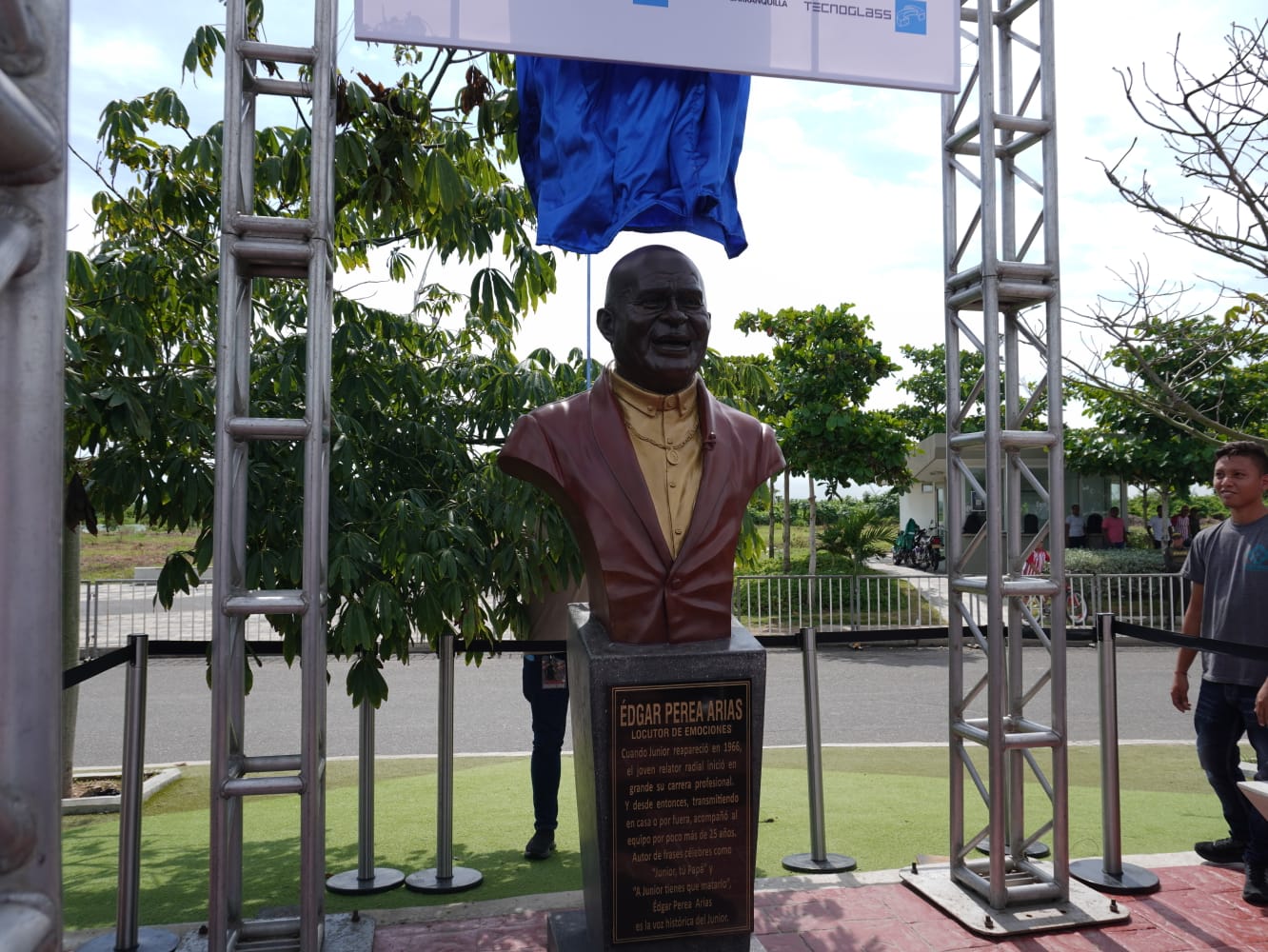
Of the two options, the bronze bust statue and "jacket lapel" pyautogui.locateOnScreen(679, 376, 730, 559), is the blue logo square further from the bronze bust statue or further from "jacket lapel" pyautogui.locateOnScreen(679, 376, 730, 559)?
"jacket lapel" pyautogui.locateOnScreen(679, 376, 730, 559)

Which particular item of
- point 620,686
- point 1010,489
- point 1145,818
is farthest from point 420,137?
point 1145,818

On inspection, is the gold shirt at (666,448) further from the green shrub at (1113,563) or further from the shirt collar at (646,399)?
the green shrub at (1113,563)

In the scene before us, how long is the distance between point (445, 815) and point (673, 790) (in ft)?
5.12

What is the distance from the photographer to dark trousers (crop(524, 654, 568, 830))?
4.77m

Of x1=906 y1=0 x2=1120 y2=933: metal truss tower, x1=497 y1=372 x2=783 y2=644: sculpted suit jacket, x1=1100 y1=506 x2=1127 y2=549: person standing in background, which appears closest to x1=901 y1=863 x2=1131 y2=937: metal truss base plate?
x1=906 y1=0 x2=1120 y2=933: metal truss tower

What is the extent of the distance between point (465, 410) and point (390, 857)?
90.0 inches

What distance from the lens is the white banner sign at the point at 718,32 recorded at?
12.9ft

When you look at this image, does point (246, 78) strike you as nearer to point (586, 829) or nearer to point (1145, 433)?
point (586, 829)

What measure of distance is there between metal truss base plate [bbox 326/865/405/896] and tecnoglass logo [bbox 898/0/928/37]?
14.9 ft

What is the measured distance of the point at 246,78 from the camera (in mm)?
3807

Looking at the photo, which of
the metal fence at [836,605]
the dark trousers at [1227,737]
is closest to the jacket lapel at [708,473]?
the dark trousers at [1227,737]

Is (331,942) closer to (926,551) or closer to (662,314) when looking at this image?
(662,314)

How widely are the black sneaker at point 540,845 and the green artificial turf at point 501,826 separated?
4cm

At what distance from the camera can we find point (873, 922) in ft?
13.3
